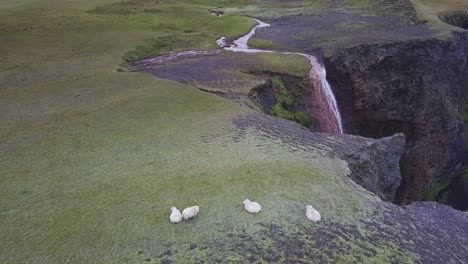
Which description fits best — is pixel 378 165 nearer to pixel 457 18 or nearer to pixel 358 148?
pixel 358 148

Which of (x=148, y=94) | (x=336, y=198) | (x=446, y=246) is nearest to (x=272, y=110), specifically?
(x=148, y=94)

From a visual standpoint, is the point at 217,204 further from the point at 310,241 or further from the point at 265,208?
the point at 310,241

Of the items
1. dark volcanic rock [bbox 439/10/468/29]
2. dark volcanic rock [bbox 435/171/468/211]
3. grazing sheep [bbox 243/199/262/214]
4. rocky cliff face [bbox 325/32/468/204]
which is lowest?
dark volcanic rock [bbox 435/171/468/211]

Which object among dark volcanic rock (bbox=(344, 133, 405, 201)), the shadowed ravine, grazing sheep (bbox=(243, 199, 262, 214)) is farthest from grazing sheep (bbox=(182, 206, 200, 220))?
the shadowed ravine

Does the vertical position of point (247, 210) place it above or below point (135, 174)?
above

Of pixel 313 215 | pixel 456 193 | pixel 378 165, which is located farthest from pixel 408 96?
pixel 313 215

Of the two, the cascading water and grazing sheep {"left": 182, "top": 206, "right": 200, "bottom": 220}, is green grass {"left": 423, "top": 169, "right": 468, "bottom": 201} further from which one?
grazing sheep {"left": 182, "top": 206, "right": 200, "bottom": 220}
